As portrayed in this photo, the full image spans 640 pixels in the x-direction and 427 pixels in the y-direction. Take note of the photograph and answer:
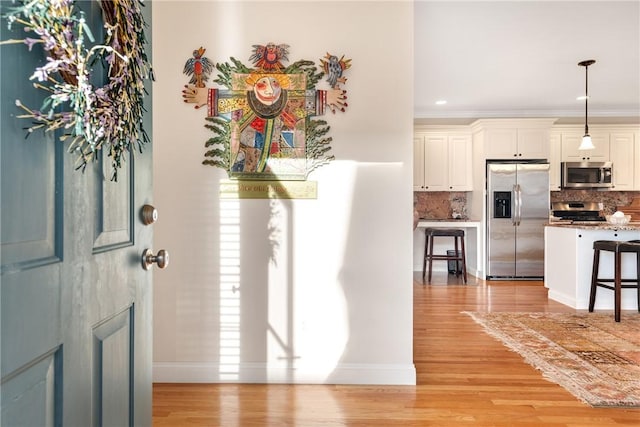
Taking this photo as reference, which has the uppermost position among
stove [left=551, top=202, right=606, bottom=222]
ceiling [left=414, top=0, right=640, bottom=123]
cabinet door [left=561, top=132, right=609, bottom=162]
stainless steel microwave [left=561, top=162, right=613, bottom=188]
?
ceiling [left=414, top=0, right=640, bottom=123]

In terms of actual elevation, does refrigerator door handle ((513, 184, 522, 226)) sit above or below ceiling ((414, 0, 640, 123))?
below

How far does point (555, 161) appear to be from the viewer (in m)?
6.71

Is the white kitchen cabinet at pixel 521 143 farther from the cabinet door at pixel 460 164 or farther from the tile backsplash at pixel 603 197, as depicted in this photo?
the tile backsplash at pixel 603 197

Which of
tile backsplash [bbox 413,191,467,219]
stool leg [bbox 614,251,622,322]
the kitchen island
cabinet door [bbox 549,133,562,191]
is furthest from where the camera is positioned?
tile backsplash [bbox 413,191,467,219]

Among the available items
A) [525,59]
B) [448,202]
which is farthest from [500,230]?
[525,59]

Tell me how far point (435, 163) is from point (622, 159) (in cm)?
303

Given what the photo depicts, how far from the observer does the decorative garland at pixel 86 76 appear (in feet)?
2.45

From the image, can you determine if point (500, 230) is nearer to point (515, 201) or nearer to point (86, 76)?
point (515, 201)

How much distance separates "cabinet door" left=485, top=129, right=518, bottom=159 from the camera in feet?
20.7

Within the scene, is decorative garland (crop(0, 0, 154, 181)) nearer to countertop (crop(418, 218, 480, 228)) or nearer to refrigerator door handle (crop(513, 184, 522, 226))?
countertop (crop(418, 218, 480, 228))

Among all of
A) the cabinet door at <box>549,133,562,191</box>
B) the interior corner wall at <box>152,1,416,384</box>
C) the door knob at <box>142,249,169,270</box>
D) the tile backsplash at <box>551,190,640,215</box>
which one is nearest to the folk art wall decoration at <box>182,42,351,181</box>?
the interior corner wall at <box>152,1,416,384</box>

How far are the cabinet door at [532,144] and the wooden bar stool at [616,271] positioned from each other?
2452 millimetres

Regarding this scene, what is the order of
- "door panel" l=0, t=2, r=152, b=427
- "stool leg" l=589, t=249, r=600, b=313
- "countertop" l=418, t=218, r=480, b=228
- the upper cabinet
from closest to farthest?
"door panel" l=0, t=2, r=152, b=427 < "stool leg" l=589, t=249, r=600, b=313 < the upper cabinet < "countertop" l=418, t=218, r=480, b=228

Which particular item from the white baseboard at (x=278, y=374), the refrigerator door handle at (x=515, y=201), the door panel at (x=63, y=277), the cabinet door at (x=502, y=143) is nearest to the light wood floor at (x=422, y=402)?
the white baseboard at (x=278, y=374)
